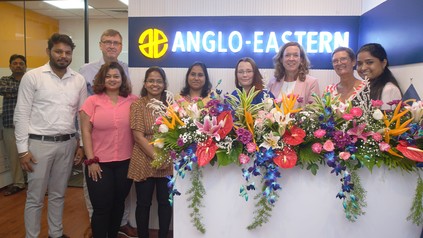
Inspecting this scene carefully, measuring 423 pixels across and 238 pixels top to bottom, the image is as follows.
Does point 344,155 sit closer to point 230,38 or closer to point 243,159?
point 243,159

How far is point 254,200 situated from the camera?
1551mm

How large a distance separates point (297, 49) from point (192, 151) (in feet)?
5.00

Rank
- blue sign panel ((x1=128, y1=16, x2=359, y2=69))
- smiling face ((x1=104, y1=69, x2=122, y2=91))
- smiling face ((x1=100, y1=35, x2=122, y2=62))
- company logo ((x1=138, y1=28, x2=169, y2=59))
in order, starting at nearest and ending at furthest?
smiling face ((x1=104, y1=69, x2=122, y2=91))
smiling face ((x1=100, y1=35, x2=122, y2=62))
blue sign panel ((x1=128, y1=16, x2=359, y2=69))
company logo ((x1=138, y1=28, x2=169, y2=59))

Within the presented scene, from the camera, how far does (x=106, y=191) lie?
2.48m

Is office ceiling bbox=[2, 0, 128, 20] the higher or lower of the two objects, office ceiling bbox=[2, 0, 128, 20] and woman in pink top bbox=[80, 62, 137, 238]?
the higher

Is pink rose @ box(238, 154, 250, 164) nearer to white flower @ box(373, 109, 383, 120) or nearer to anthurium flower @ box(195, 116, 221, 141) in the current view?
anthurium flower @ box(195, 116, 221, 141)

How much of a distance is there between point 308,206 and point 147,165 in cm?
134

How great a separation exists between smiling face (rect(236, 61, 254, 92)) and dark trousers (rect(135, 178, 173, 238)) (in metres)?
0.98

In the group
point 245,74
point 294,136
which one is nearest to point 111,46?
point 245,74

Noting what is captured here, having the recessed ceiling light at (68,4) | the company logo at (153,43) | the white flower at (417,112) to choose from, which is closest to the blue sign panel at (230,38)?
the company logo at (153,43)

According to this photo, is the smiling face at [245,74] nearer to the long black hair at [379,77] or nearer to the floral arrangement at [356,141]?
the long black hair at [379,77]

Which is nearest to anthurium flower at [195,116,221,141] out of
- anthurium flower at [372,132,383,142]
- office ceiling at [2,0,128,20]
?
anthurium flower at [372,132,383,142]

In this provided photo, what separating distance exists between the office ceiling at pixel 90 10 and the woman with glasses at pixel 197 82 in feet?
13.7

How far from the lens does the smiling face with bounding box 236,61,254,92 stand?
265 centimetres
